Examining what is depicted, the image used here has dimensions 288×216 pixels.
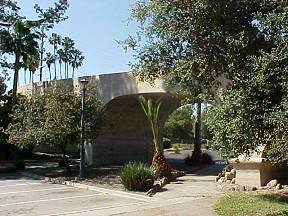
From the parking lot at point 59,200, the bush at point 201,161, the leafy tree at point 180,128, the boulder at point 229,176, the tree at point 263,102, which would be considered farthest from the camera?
the leafy tree at point 180,128

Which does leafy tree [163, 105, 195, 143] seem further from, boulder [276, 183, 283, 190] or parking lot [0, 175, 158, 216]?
boulder [276, 183, 283, 190]

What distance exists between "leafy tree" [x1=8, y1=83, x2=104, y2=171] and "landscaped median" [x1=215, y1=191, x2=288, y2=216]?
30.0ft

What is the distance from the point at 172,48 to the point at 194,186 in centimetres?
657

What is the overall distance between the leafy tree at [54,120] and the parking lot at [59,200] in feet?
8.90

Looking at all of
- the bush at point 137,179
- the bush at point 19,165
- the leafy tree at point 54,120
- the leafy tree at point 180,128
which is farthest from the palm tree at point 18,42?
the leafy tree at point 180,128

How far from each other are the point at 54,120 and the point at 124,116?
10.6 m

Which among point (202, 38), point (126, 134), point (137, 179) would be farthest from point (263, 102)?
point (126, 134)

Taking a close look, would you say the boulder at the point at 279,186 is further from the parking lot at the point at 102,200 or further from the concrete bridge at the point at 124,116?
the concrete bridge at the point at 124,116

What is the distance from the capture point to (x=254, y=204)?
12.0 m

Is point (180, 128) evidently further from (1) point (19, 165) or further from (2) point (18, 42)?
(1) point (19, 165)

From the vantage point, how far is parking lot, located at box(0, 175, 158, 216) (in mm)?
12641

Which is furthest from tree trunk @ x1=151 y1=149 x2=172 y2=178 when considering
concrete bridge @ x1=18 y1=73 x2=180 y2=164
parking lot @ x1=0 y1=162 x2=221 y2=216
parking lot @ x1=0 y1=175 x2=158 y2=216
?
concrete bridge @ x1=18 y1=73 x2=180 y2=164

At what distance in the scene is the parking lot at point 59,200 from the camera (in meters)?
12.6

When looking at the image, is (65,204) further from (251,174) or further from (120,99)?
(120,99)
